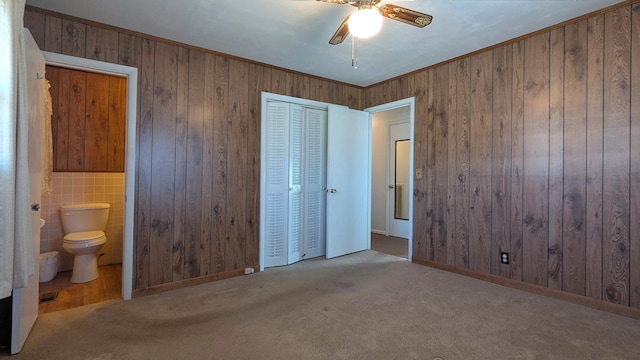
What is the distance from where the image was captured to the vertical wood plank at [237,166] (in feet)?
10.9

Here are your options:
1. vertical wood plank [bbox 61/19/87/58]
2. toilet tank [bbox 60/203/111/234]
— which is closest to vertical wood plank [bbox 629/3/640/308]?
vertical wood plank [bbox 61/19/87/58]

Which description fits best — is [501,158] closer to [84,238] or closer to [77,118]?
[84,238]

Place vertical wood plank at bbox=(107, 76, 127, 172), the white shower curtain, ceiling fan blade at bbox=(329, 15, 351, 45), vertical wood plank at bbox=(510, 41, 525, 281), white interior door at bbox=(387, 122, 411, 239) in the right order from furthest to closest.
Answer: white interior door at bbox=(387, 122, 411, 239) → vertical wood plank at bbox=(107, 76, 127, 172) → vertical wood plank at bbox=(510, 41, 525, 281) → ceiling fan blade at bbox=(329, 15, 351, 45) → the white shower curtain

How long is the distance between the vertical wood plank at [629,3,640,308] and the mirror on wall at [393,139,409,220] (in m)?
3.32

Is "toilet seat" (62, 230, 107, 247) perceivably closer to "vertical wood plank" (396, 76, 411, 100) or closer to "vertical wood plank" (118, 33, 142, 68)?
"vertical wood plank" (118, 33, 142, 68)

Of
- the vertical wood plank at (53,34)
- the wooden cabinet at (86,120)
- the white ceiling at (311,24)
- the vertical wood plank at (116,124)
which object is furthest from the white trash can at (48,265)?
the white ceiling at (311,24)

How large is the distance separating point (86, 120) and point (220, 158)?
5.81ft

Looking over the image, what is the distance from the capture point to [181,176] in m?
3.04

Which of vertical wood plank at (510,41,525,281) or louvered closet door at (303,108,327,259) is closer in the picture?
vertical wood plank at (510,41,525,281)

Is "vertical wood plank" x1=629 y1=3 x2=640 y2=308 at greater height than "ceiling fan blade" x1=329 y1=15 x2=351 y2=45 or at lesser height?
lesser

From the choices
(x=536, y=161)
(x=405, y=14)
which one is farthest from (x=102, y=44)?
(x=536, y=161)

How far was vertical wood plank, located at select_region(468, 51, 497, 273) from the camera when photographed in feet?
10.4

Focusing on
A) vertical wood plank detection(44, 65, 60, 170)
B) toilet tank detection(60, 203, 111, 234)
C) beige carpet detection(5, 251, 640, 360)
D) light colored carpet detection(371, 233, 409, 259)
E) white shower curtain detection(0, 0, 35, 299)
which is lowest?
beige carpet detection(5, 251, 640, 360)

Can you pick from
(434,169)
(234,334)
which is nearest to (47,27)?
(234,334)
